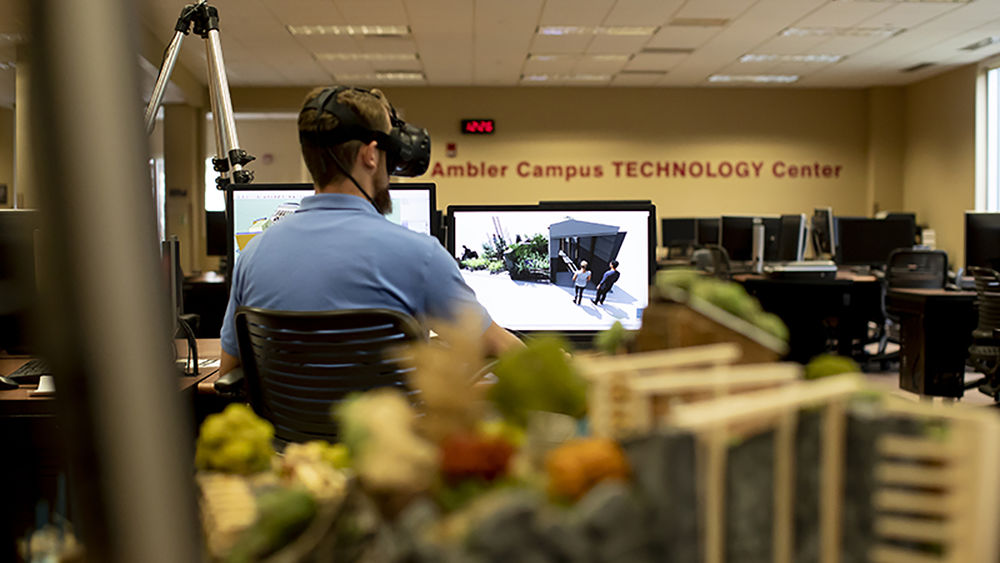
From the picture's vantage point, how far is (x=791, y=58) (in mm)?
8797

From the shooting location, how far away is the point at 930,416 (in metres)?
0.43

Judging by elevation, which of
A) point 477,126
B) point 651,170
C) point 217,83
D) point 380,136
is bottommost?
point 380,136

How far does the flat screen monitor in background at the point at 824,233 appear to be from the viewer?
22.3 ft

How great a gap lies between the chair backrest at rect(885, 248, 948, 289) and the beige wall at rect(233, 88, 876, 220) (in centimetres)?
494

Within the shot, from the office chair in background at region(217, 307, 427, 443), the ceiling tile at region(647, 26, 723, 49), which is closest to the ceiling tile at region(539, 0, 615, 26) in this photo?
the ceiling tile at region(647, 26, 723, 49)

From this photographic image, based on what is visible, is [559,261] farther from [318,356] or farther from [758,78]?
[758,78]

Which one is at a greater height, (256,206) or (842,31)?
(842,31)

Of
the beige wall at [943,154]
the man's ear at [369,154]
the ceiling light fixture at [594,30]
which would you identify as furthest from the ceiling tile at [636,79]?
the man's ear at [369,154]

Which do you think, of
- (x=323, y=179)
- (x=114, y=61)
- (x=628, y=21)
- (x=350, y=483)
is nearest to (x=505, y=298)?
(x=323, y=179)

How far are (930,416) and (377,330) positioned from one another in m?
1.02

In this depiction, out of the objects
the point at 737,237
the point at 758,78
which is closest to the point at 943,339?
the point at 737,237

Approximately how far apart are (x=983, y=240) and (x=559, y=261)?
433cm

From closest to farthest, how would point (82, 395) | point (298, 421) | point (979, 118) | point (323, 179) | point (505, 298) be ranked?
point (82, 395) < point (298, 421) < point (323, 179) < point (505, 298) < point (979, 118)

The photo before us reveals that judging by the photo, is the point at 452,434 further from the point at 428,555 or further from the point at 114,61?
the point at 114,61
